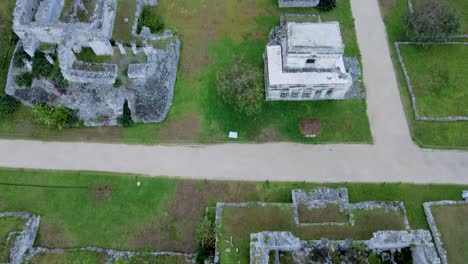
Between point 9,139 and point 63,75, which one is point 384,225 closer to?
point 63,75

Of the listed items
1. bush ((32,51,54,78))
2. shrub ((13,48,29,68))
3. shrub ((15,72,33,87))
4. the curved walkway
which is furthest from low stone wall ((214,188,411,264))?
shrub ((13,48,29,68))

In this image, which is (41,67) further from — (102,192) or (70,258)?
(70,258)

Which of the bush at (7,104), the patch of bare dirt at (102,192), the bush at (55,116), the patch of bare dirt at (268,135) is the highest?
the bush at (7,104)

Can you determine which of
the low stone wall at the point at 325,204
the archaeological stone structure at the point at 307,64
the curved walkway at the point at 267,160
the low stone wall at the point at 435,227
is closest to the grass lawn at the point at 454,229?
the low stone wall at the point at 435,227

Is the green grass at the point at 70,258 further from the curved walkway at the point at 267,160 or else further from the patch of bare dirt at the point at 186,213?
the curved walkway at the point at 267,160

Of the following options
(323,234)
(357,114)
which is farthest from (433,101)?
(323,234)
